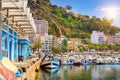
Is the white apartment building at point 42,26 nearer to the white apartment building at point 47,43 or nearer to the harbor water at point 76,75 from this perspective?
the white apartment building at point 47,43

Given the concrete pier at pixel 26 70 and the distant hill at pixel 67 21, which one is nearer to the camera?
the concrete pier at pixel 26 70

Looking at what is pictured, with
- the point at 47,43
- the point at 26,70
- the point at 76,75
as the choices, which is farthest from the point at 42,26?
the point at 26,70

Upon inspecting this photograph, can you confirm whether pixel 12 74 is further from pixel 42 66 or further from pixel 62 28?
pixel 62 28

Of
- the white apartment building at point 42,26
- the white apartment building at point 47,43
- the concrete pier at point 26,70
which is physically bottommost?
the concrete pier at point 26,70

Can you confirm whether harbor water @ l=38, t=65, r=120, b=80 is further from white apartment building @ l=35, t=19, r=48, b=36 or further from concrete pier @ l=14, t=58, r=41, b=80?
white apartment building @ l=35, t=19, r=48, b=36

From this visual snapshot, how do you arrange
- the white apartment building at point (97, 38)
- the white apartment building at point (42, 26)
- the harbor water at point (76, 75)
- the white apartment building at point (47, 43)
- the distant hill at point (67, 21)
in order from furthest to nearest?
the white apartment building at point (97, 38) → the distant hill at point (67, 21) → the white apartment building at point (42, 26) → the white apartment building at point (47, 43) → the harbor water at point (76, 75)

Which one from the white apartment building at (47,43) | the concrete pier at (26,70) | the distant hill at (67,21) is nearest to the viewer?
the concrete pier at (26,70)

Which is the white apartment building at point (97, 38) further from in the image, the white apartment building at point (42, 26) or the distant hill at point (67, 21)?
the white apartment building at point (42, 26)

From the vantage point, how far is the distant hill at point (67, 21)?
487 feet

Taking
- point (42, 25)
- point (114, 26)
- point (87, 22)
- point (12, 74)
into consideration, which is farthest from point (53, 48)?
point (12, 74)

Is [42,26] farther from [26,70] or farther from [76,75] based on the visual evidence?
[26,70]

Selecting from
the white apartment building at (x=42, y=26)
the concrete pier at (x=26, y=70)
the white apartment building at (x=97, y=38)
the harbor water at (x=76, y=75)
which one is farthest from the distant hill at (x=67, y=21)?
the concrete pier at (x=26, y=70)

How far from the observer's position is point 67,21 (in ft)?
534

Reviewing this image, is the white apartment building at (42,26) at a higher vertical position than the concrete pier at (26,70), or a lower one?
higher
